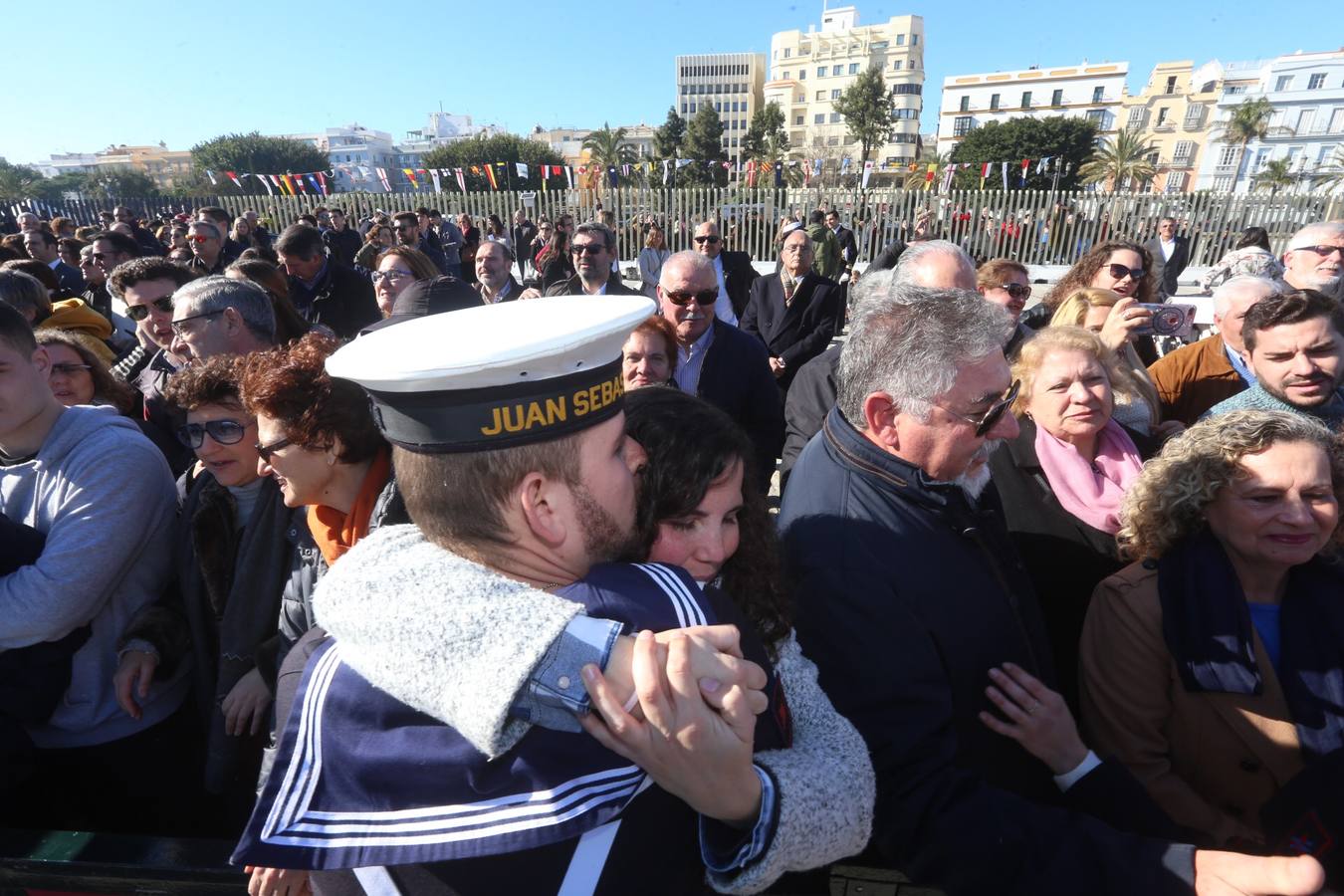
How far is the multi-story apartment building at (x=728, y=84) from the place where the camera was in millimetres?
113750

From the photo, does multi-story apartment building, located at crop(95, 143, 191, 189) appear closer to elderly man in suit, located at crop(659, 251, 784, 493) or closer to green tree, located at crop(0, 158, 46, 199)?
green tree, located at crop(0, 158, 46, 199)

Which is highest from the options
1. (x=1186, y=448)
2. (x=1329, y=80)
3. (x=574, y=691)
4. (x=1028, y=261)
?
(x=1329, y=80)

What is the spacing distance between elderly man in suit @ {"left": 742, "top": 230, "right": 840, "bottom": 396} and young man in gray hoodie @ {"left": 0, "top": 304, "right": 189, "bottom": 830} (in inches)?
173

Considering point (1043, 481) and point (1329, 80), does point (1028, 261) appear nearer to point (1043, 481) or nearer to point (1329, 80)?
point (1043, 481)

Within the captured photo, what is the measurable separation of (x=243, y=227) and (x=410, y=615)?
14.7m

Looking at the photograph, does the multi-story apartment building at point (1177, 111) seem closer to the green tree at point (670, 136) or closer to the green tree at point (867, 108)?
the green tree at point (867, 108)

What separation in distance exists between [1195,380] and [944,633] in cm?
286

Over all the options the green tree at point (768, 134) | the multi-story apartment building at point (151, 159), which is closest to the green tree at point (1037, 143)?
the green tree at point (768, 134)

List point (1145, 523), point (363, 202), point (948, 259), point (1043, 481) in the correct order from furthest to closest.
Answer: point (363, 202) < point (948, 259) < point (1043, 481) < point (1145, 523)

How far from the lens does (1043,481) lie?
2.50 metres

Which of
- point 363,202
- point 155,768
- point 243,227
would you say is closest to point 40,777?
point 155,768

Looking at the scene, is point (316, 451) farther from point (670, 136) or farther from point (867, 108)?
point (670, 136)

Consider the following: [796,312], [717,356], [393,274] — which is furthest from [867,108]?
[717,356]

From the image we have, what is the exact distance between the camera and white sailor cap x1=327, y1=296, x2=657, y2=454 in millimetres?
917
